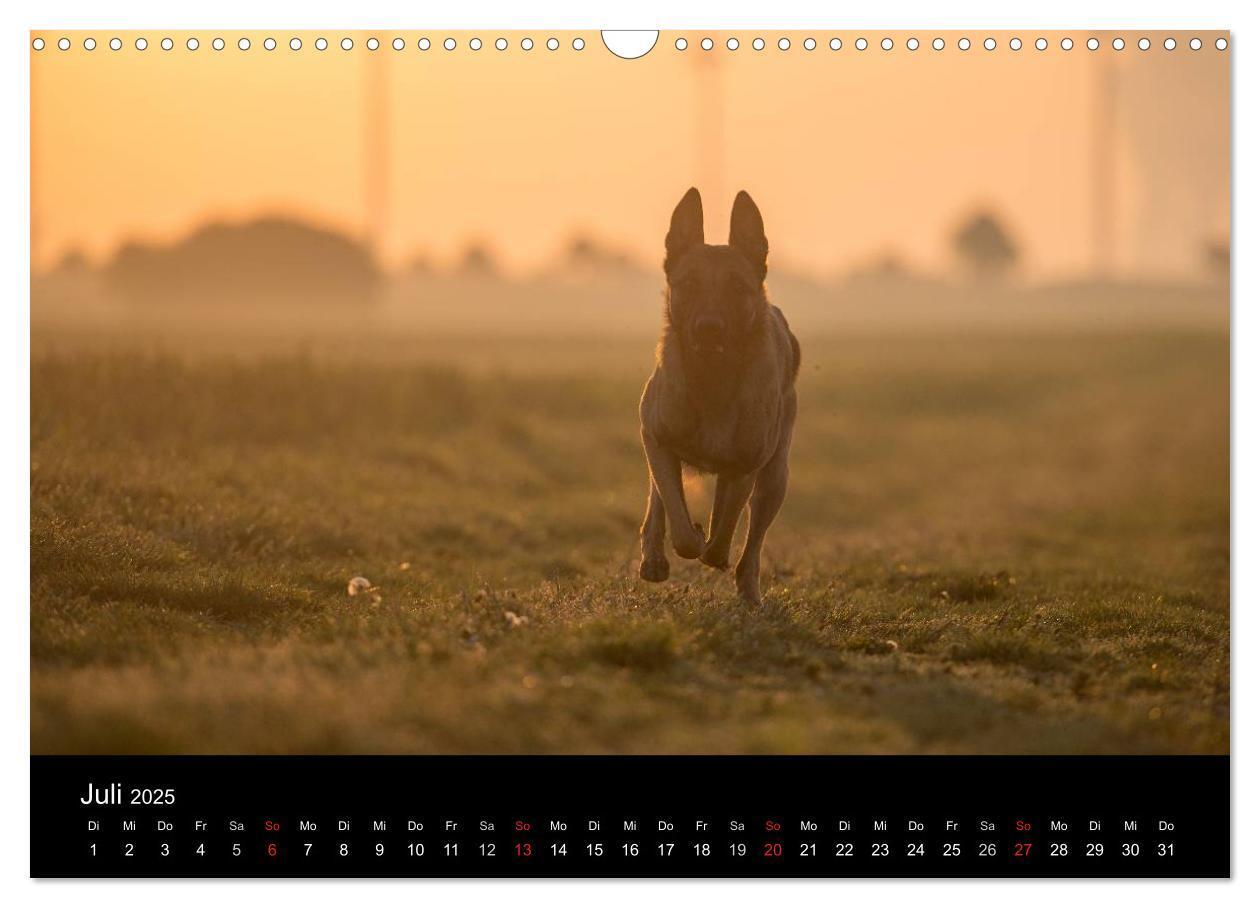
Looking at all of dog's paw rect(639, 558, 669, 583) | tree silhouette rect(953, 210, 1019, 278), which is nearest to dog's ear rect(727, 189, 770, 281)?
dog's paw rect(639, 558, 669, 583)

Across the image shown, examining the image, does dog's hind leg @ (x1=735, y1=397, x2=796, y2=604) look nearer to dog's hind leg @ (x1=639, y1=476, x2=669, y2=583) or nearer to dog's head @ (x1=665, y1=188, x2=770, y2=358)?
dog's hind leg @ (x1=639, y1=476, x2=669, y2=583)

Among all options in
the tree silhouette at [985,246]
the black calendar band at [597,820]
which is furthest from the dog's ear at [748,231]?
the tree silhouette at [985,246]

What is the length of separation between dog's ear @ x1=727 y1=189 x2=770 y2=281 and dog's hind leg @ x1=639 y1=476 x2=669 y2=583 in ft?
6.21

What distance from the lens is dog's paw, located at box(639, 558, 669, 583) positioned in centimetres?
1034

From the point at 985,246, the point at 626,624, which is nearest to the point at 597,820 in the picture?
the point at 626,624

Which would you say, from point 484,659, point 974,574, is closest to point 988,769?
point 484,659

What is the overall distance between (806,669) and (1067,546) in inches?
403

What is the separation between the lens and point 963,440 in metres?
32.2

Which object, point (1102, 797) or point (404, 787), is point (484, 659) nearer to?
point (404, 787)

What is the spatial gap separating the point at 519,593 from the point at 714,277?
280cm

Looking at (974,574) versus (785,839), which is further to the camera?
(974,574)

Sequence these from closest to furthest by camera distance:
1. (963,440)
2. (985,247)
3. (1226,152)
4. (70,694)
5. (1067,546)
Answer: (70,694) < (1226,152) < (1067,546) < (963,440) < (985,247)

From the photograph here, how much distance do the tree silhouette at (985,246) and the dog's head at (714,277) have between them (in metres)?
156

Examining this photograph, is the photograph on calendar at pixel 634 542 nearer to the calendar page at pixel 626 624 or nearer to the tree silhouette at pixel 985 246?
the calendar page at pixel 626 624
